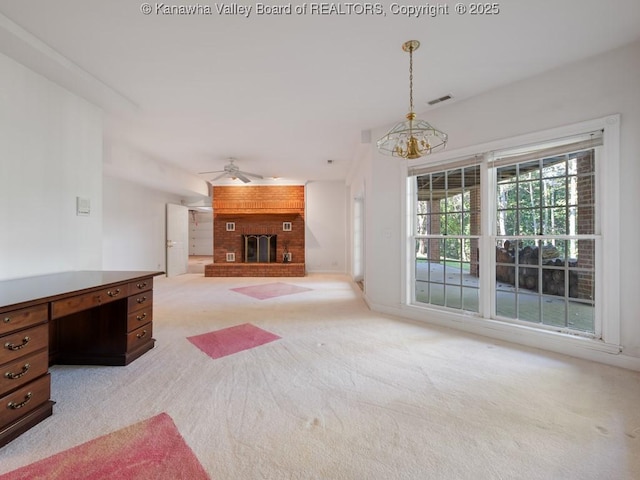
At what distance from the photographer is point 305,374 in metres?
2.23

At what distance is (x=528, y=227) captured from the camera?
2934mm

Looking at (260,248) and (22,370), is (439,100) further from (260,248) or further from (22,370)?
(260,248)

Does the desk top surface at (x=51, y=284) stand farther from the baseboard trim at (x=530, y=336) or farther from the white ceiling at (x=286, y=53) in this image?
the baseboard trim at (x=530, y=336)

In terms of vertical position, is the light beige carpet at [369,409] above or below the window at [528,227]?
below

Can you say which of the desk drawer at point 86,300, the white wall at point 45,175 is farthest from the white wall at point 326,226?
the desk drawer at point 86,300

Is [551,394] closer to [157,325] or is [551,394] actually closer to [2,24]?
[157,325]

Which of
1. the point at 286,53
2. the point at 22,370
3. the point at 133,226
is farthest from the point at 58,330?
the point at 133,226

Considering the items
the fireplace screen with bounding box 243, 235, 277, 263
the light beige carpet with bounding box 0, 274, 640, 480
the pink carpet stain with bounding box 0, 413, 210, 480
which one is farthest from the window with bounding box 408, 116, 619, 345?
the fireplace screen with bounding box 243, 235, 277, 263

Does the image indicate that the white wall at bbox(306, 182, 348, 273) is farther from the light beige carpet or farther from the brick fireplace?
the light beige carpet

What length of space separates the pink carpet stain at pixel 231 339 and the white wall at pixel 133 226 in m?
4.03

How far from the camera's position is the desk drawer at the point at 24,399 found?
1.48 metres

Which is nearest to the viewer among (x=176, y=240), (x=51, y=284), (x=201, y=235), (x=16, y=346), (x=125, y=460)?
(x=125, y=460)

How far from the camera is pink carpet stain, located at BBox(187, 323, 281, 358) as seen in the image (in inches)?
106

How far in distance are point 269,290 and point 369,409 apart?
4.00 meters
